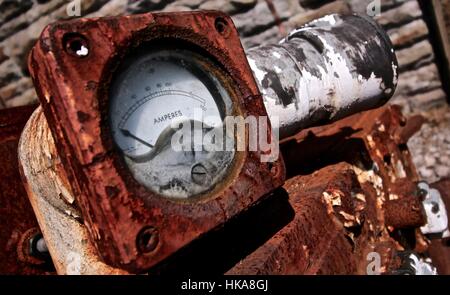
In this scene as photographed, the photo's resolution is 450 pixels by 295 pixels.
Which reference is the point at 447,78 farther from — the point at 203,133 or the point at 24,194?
the point at 24,194

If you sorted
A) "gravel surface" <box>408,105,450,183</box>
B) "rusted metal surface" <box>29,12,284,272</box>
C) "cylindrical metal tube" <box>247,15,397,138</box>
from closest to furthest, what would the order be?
"rusted metal surface" <box>29,12,284,272</box>
"cylindrical metal tube" <box>247,15,397,138</box>
"gravel surface" <box>408,105,450,183</box>

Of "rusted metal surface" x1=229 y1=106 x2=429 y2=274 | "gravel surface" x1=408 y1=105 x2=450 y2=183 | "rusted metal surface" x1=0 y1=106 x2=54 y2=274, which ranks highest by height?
"rusted metal surface" x1=0 y1=106 x2=54 y2=274

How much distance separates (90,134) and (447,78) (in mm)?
2033

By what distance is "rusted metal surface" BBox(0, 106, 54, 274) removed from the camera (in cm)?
94

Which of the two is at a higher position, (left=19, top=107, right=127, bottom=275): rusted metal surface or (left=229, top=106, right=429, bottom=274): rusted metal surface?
(left=19, top=107, right=127, bottom=275): rusted metal surface

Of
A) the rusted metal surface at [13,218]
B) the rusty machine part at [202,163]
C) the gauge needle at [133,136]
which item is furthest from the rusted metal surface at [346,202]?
the rusted metal surface at [13,218]

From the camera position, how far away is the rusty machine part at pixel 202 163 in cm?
61

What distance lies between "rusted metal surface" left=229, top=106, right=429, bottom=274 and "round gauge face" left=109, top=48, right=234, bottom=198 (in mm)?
191

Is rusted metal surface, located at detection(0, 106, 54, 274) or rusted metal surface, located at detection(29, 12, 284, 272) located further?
rusted metal surface, located at detection(0, 106, 54, 274)

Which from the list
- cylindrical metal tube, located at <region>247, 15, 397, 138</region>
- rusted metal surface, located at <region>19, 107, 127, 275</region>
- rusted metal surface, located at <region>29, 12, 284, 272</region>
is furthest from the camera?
cylindrical metal tube, located at <region>247, 15, 397, 138</region>

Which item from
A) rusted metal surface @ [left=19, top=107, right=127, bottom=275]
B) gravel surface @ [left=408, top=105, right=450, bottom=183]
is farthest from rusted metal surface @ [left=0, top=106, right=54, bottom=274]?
gravel surface @ [left=408, top=105, right=450, bottom=183]

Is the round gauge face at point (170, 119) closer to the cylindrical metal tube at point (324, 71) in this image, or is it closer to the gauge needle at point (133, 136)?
the gauge needle at point (133, 136)

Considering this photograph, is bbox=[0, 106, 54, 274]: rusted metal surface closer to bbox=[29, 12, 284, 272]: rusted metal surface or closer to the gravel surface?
bbox=[29, 12, 284, 272]: rusted metal surface

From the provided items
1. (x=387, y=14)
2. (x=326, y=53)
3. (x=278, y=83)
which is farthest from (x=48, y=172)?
(x=387, y=14)
